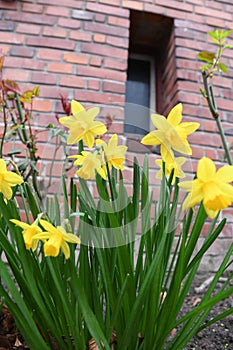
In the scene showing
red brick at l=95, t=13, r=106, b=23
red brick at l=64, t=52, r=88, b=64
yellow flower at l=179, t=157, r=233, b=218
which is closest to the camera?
yellow flower at l=179, t=157, r=233, b=218

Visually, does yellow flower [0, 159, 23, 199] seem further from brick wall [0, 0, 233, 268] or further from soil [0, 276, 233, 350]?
brick wall [0, 0, 233, 268]

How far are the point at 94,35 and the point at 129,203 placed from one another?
142cm

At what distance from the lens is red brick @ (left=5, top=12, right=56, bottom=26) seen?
164cm

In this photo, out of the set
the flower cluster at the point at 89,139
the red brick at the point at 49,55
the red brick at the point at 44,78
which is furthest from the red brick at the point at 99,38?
the flower cluster at the point at 89,139

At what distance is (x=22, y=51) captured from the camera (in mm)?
1585

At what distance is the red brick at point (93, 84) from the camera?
1.59m

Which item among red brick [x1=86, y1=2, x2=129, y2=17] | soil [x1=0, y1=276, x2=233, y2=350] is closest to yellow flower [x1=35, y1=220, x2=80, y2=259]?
soil [x1=0, y1=276, x2=233, y2=350]

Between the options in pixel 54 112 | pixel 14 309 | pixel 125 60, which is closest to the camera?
pixel 14 309

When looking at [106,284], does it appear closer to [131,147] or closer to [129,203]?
[129,203]

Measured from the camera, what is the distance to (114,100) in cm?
159

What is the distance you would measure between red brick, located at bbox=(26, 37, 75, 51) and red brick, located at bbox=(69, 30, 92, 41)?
39 millimetres

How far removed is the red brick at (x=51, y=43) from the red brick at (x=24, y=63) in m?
0.10

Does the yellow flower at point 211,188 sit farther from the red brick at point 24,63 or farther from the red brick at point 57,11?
the red brick at point 57,11

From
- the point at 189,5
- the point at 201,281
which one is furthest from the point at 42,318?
the point at 189,5
